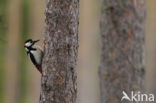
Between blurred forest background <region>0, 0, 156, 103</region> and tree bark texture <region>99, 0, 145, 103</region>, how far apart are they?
14026 mm

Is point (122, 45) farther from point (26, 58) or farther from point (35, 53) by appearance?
point (26, 58)

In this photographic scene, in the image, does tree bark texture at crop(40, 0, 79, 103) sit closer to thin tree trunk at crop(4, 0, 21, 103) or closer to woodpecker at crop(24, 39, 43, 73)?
woodpecker at crop(24, 39, 43, 73)

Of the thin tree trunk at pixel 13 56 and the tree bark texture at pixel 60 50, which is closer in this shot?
the tree bark texture at pixel 60 50

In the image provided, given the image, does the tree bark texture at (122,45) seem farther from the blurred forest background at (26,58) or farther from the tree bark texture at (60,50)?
the blurred forest background at (26,58)

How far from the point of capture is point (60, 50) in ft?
18.9

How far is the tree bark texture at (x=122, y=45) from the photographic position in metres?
8.22

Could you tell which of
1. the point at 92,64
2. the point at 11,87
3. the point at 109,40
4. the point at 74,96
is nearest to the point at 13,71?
the point at 11,87

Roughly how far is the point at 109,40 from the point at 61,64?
2.65 meters

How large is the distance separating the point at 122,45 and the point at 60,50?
2.66m

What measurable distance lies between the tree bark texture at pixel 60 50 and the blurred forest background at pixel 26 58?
16595mm

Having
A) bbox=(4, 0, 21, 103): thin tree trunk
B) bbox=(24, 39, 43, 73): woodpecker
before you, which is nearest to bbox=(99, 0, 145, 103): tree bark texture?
bbox=(24, 39, 43, 73): woodpecker

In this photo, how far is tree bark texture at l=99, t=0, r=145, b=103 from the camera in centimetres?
822

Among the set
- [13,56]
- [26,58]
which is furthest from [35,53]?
[13,56]

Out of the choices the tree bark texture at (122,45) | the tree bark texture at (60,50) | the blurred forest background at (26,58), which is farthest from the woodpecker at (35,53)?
the blurred forest background at (26,58)
